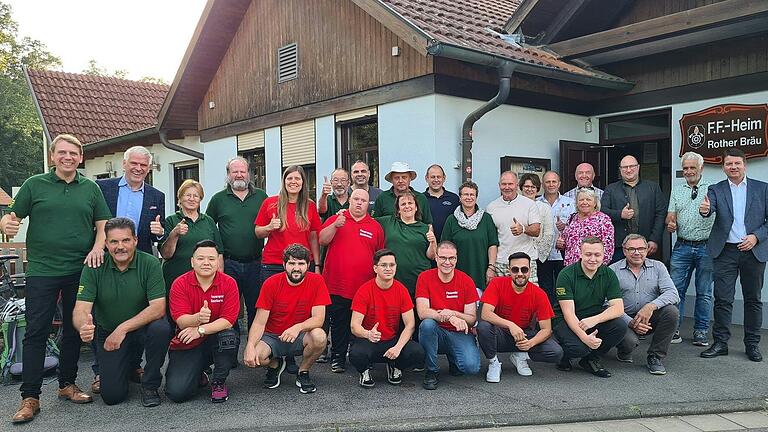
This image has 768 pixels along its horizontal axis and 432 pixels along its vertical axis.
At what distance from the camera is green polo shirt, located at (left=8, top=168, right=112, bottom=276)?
4.38 meters

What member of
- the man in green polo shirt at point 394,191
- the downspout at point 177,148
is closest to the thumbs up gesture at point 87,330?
the man in green polo shirt at point 394,191

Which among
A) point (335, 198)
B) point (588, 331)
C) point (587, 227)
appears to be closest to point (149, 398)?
point (335, 198)

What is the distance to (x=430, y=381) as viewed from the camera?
16.4ft

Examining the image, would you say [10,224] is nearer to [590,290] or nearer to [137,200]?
[137,200]

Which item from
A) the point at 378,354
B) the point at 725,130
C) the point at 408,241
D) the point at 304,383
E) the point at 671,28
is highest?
the point at 671,28

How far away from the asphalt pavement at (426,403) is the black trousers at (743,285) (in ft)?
1.42

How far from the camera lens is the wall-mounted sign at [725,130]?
287 inches

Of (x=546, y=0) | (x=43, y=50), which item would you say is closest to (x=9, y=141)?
(x=43, y=50)

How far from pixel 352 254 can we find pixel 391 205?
29.4 inches

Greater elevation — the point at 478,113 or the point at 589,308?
the point at 478,113

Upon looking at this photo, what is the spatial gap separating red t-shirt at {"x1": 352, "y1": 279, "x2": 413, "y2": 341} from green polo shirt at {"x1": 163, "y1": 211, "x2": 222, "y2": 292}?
1354mm

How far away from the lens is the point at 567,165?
859 cm

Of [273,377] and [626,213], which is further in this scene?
[626,213]

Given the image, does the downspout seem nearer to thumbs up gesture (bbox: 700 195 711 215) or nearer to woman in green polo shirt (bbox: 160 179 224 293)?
woman in green polo shirt (bbox: 160 179 224 293)
